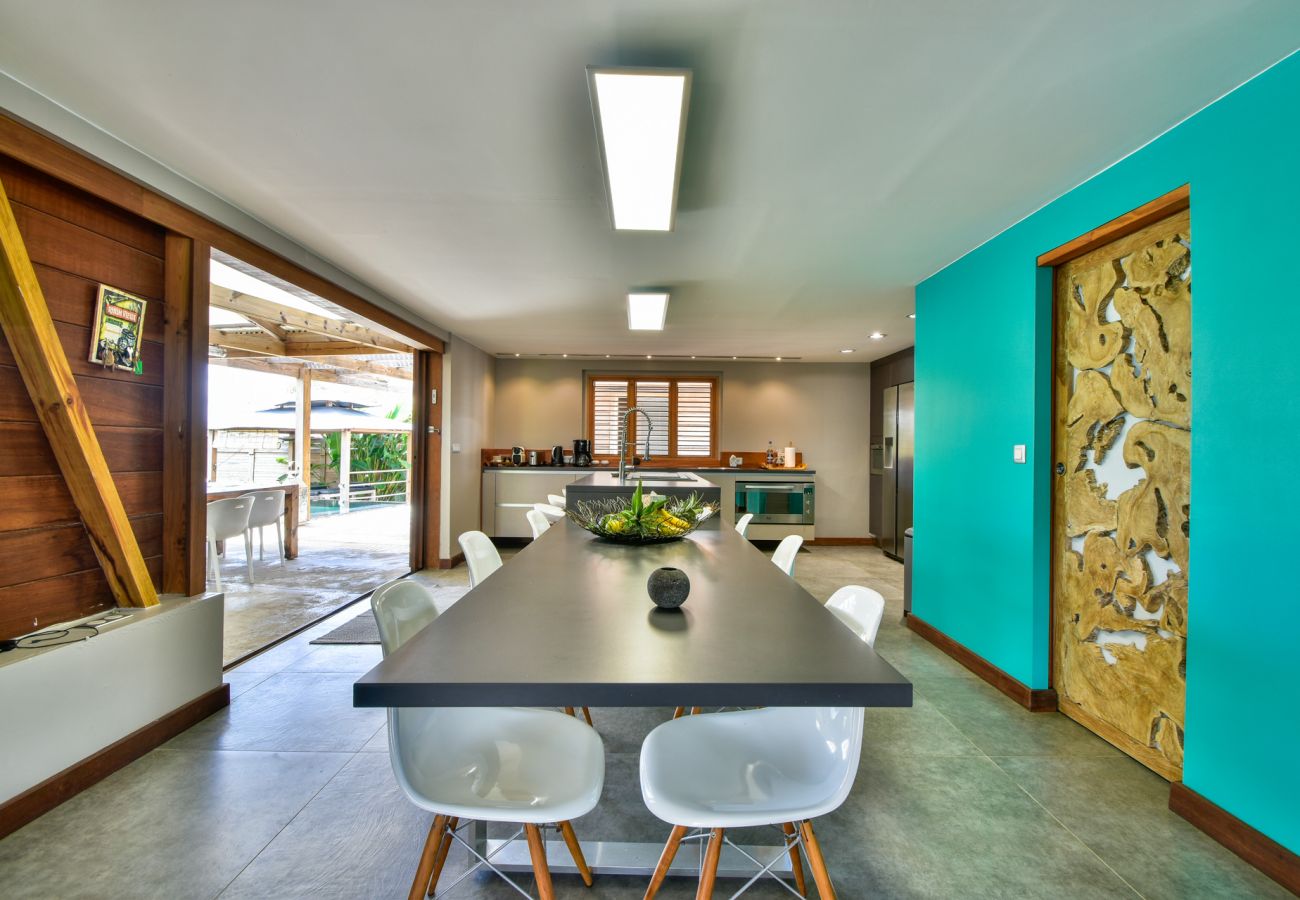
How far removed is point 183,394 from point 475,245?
161cm

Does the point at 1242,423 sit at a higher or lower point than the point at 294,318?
lower

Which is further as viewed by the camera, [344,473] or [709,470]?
[344,473]

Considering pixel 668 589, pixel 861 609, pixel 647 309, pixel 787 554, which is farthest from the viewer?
pixel 647 309

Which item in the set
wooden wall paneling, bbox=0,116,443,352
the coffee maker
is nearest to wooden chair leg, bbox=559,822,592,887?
wooden wall paneling, bbox=0,116,443,352

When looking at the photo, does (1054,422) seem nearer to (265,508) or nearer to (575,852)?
(575,852)

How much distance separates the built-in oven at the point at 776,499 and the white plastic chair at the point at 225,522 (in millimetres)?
5102

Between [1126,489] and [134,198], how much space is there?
433 cm

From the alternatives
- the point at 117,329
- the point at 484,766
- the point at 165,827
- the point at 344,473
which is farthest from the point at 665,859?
the point at 344,473

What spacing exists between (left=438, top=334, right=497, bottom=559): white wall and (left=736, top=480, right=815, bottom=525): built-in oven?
10.6 ft

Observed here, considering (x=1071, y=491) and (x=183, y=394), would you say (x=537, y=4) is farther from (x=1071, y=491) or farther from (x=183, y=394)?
(x=1071, y=491)

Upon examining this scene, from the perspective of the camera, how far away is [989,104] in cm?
186

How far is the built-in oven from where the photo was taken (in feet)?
23.0

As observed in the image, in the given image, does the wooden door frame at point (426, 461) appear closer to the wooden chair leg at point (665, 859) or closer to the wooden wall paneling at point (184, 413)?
the wooden wall paneling at point (184, 413)

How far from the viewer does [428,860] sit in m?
1.30
